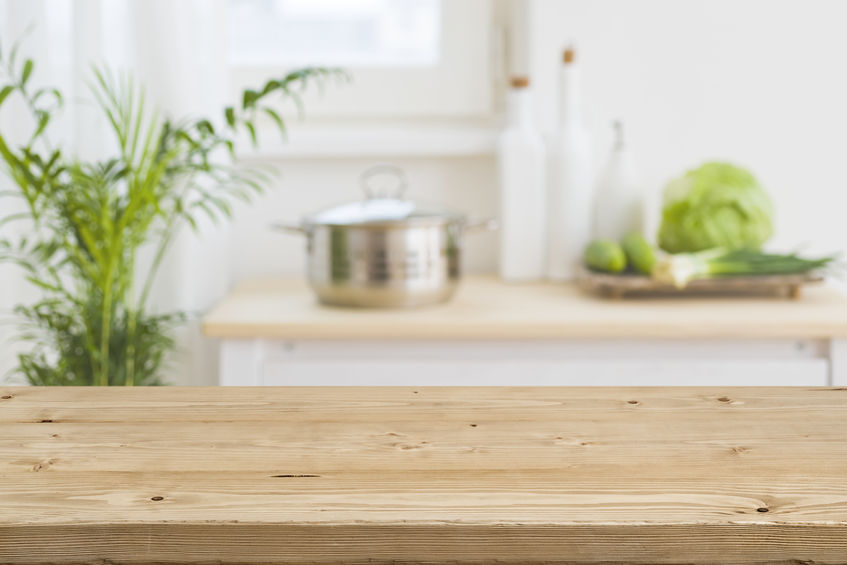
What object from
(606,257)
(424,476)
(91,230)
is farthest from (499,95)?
(424,476)

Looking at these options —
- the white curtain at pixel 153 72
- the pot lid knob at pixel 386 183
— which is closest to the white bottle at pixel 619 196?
the pot lid knob at pixel 386 183

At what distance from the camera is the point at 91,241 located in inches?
59.0

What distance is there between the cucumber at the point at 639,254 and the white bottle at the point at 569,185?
0.15 metres

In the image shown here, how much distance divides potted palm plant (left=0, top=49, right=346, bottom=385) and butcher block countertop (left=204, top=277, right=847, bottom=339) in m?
0.15

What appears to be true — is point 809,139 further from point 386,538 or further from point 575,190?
point 386,538

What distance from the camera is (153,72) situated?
185 cm

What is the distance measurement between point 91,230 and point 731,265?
1085 mm

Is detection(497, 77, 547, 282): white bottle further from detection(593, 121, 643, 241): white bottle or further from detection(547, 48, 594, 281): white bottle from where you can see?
detection(593, 121, 643, 241): white bottle

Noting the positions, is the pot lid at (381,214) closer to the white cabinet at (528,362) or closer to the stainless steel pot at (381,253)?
the stainless steel pot at (381,253)

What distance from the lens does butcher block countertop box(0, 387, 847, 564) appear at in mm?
543

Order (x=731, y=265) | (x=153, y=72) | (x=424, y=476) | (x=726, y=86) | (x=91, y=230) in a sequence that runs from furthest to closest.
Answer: (x=726, y=86) < (x=153, y=72) < (x=731, y=265) < (x=91, y=230) < (x=424, y=476)

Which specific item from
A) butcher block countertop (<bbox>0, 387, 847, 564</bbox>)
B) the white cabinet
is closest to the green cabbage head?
the white cabinet

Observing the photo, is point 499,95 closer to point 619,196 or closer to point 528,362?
point 619,196

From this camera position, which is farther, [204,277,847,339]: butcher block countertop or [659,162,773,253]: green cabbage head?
[659,162,773,253]: green cabbage head
